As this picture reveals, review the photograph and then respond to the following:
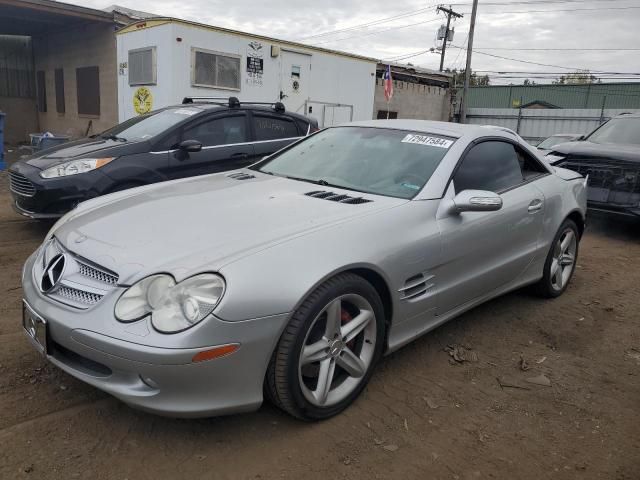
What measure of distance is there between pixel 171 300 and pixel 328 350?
2.69 feet

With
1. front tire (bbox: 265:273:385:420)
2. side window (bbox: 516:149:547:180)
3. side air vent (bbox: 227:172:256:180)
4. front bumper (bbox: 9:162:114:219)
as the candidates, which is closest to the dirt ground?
front tire (bbox: 265:273:385:420)

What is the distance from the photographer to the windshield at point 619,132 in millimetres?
7788

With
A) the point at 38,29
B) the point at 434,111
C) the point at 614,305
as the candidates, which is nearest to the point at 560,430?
the point at 614,305

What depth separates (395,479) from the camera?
7.48 ft

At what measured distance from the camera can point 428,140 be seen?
142 inches

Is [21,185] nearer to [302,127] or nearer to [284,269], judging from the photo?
[302,127]

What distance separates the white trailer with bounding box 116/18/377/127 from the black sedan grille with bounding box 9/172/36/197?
18.7 feet

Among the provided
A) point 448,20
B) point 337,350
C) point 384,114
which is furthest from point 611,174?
point 448,20

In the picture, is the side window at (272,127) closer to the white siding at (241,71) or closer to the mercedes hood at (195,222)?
the mercedes hood at (195,222)

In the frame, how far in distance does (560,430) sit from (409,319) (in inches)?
37.1

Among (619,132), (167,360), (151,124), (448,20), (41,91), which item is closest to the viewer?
(167,360)

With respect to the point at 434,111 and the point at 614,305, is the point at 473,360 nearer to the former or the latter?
the point at 614,305

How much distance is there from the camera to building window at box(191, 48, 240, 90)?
36.2 feet

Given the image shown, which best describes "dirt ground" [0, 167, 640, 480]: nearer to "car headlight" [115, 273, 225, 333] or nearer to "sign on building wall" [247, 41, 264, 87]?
"car headlight" [115, 273, 225, 333]
